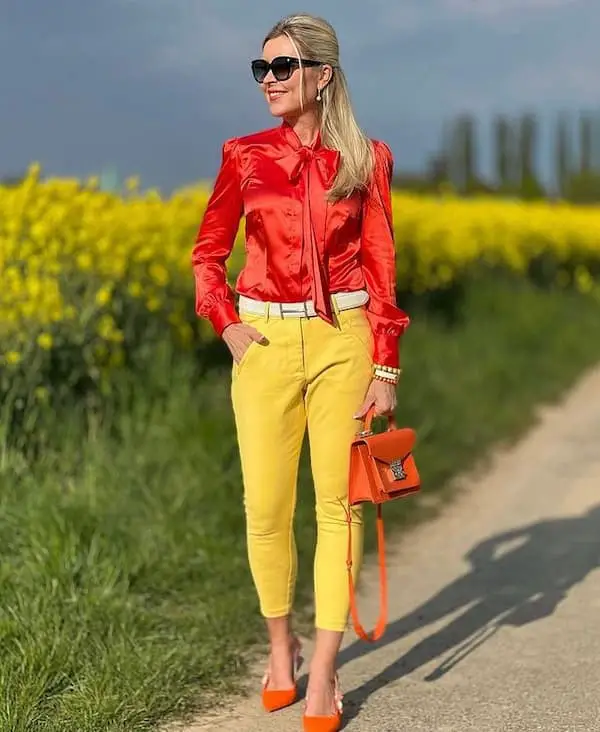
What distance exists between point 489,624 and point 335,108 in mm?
2196

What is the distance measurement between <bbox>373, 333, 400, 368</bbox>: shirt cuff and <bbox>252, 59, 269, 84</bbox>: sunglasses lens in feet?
2.64

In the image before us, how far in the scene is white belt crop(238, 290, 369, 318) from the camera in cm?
330

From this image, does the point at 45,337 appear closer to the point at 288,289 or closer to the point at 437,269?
the point at 288,289

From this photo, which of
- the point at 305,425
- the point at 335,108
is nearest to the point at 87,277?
the point at 305,425

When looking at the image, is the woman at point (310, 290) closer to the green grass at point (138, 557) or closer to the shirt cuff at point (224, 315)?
the shirt cuff at point (224, 315)

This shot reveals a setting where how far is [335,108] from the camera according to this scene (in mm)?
3328

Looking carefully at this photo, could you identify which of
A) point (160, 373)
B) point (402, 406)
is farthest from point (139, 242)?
point (402, 406)

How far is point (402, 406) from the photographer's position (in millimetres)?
7422

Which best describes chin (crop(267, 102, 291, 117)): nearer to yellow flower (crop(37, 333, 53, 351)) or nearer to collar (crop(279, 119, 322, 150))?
collar (crop(279, 119, 322, 150))

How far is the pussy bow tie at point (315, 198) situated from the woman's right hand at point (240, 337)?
0.63 feet

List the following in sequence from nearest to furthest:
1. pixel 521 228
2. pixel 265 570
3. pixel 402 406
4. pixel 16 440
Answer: pixel 265 570, pixel 16 440, pixel 402 406, pixel 521 228

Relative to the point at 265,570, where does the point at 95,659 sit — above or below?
below

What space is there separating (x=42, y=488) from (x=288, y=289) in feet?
6.38

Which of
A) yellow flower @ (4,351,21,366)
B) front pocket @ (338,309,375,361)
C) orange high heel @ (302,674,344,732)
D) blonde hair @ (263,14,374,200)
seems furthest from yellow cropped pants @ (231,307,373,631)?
yellow flower @ (4,351,21,366)
